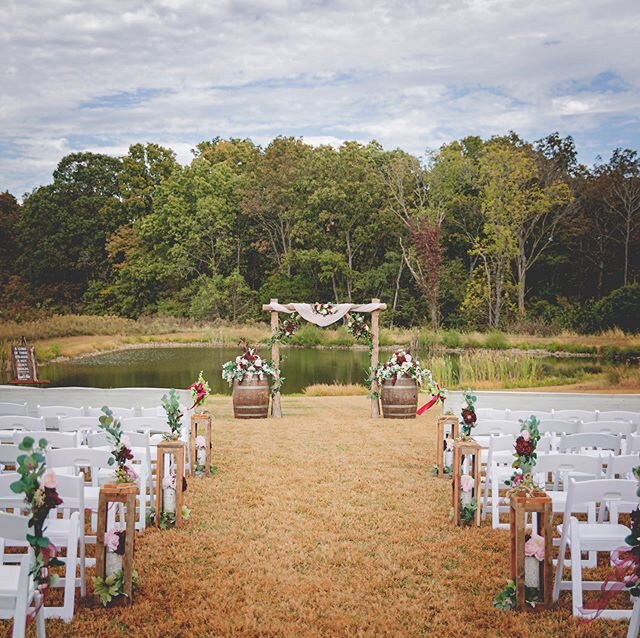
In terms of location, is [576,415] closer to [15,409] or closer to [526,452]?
[526,452]

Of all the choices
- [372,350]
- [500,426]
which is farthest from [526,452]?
[372,350]

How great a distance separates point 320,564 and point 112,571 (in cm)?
153

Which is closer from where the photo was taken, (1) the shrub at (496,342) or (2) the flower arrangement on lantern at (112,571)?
(2) the flower arrangement on lantern at (112,571)

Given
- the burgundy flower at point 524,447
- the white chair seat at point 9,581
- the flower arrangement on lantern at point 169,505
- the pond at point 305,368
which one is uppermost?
the burgundy flower at point 524,447

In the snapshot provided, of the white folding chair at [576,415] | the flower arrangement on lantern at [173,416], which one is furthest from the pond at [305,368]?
the flower arrangement on lantern at [173,416]

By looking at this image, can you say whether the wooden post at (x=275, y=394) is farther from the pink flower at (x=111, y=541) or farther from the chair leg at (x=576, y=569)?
the chair leg at (x=576, y=569)

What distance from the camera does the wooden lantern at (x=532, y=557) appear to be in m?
4.77

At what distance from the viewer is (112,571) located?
4938 millimetres

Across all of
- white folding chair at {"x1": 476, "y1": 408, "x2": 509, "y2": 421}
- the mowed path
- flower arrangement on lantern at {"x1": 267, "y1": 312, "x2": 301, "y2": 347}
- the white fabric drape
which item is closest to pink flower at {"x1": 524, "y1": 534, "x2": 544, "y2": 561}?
the mowed path

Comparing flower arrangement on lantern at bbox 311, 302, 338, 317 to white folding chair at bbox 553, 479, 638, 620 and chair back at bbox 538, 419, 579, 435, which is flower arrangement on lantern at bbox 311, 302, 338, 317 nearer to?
chair back at bbox 538, 419, 579, 435

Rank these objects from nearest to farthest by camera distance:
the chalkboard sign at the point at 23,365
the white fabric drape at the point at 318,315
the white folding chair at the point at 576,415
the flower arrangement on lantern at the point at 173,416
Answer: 1. the flower arrangement on lantern at the point at 173,416
2. the white folding chair at the point at 576,415
3. the white fabric drape at the point at 318,315
4. the chalkboard sign at the point at 23,365

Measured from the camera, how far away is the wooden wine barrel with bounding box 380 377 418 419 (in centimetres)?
1384

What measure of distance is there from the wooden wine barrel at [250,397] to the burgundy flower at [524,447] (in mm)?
9122

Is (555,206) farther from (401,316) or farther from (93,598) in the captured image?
(93,598)
